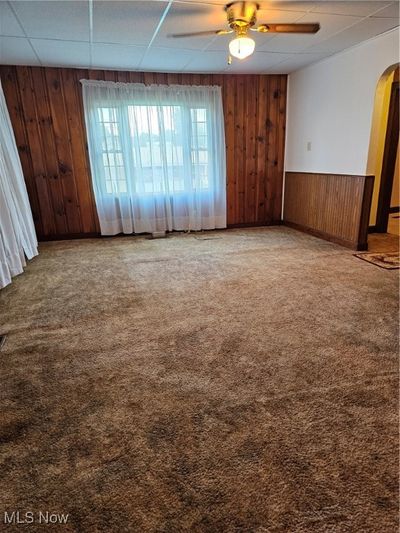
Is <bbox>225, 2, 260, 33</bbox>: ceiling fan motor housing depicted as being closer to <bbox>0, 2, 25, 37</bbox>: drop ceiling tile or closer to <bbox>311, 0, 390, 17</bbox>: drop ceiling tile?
<bbox>311, 0, 390, 17</bbox>: drop ceiling tile

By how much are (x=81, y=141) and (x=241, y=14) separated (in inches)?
114

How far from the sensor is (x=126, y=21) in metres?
2.86

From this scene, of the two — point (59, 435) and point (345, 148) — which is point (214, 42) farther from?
point (59, 435)

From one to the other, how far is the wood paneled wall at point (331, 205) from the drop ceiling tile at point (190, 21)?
7.53 ft

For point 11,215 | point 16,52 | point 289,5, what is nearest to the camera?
point 289,5

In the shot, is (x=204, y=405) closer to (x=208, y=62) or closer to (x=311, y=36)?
(x=311, y=36)

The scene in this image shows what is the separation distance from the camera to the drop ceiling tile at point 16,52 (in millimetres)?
3275

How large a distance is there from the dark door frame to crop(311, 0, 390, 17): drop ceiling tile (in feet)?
7.01

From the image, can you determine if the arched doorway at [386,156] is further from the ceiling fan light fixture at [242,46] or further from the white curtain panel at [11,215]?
the white curtain panel at [11,215]

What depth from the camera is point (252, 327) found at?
2.27m

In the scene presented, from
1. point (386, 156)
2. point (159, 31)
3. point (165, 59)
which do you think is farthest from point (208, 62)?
point (386, 156)

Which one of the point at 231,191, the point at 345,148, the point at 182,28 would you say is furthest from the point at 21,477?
the point at 231,191

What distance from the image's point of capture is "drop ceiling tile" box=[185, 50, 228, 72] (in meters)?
3.89

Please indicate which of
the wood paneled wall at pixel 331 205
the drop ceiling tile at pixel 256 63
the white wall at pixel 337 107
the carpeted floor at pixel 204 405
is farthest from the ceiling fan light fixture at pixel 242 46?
the wood paneled wall at pixel 331 205
